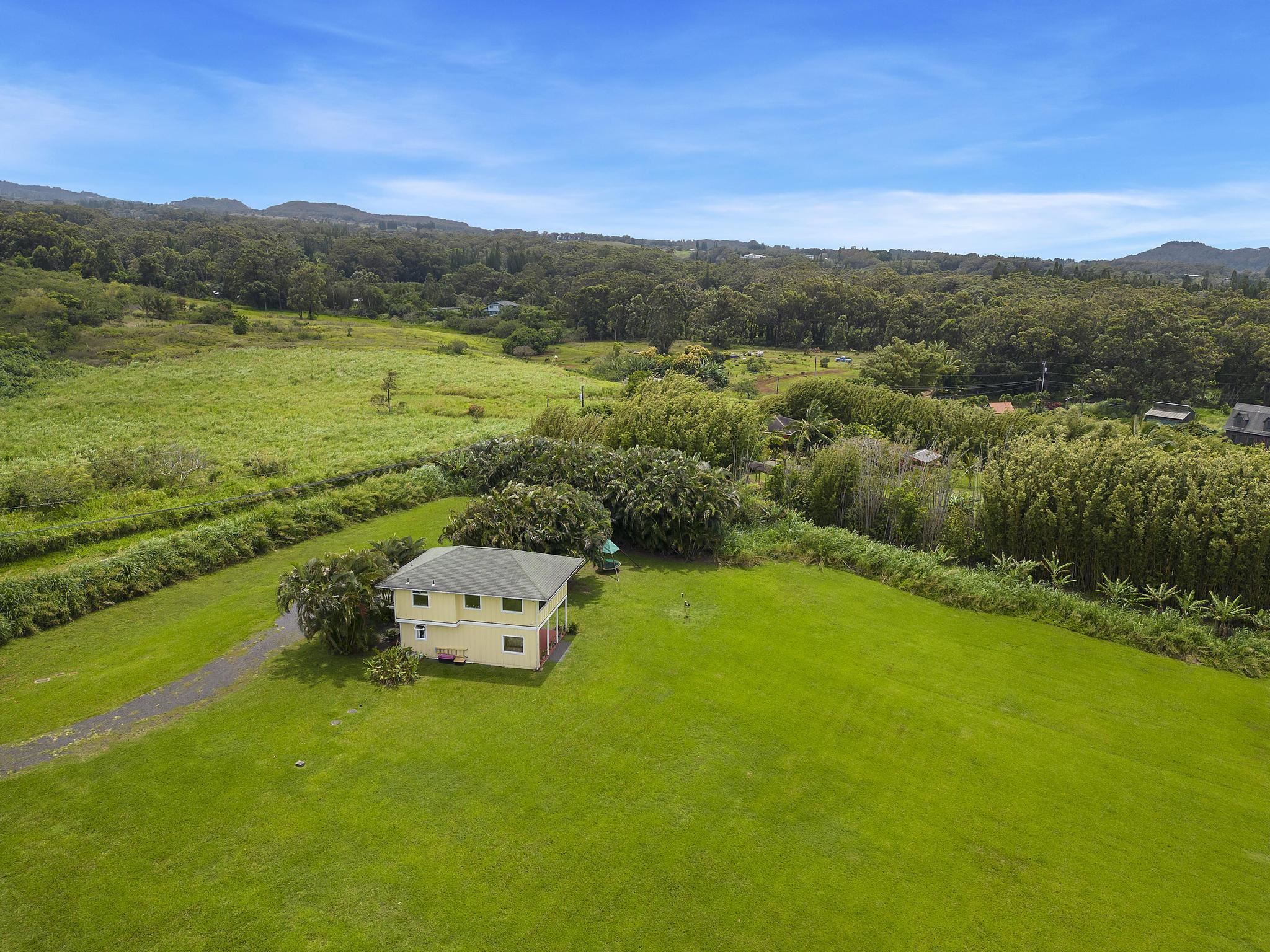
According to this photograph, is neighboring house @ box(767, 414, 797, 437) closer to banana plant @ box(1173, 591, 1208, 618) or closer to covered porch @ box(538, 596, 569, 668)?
banana plant @ box(1173, 591, 1208, 618)

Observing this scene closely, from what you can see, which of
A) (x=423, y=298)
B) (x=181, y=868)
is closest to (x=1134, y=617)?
(x=181, y=868)

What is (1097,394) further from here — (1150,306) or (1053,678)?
(1053,678)

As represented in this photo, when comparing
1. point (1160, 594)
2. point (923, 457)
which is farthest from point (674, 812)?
point (923, 457)

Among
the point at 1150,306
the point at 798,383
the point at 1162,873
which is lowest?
the point at 1162,873

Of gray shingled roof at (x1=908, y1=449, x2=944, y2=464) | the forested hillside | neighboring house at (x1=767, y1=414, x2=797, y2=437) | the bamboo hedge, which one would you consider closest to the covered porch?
the bamboo hedge

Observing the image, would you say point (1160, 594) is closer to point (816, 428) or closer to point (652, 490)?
point (652, 490)

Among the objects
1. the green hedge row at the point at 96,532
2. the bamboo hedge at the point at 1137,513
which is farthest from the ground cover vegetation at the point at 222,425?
the bamboo hedge at the point at 1137,513

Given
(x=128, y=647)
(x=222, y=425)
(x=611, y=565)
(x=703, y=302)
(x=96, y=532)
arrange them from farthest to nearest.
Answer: (x=703, y=302)
(x=222, y=425)
(x=611, y=565)
(x=96, y=532)
(x=128, y=647)
